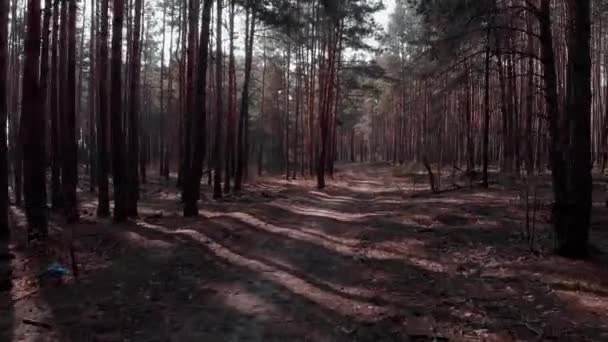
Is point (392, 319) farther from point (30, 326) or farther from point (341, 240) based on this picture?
point (341, 240)

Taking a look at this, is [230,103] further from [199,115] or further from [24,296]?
[24,296]

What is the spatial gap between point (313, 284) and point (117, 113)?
7.87 metres

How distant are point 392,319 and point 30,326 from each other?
4.03 m

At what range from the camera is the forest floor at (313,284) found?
5.60m

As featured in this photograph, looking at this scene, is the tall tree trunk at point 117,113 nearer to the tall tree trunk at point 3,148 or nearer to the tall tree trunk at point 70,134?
the tall tree trunk at point 70,134

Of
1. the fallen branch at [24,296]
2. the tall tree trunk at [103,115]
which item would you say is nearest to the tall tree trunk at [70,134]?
the tall tree trunk at [103,115]

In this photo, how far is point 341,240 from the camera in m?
11.1

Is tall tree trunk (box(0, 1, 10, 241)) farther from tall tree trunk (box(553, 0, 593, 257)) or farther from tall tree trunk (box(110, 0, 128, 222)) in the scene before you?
tall tree trunk (box(553, 0, 593, 257))

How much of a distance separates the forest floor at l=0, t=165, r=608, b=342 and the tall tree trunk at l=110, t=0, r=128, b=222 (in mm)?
894

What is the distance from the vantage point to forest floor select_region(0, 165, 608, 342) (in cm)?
560

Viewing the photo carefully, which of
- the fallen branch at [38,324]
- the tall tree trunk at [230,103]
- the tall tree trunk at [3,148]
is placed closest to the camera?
the fallen branch at [38,324]

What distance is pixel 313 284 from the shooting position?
7.50 m

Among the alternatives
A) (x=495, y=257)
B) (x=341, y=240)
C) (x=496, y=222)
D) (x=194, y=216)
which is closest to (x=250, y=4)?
(x=194, y=216)

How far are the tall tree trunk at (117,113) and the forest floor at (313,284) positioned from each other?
2.93ft
